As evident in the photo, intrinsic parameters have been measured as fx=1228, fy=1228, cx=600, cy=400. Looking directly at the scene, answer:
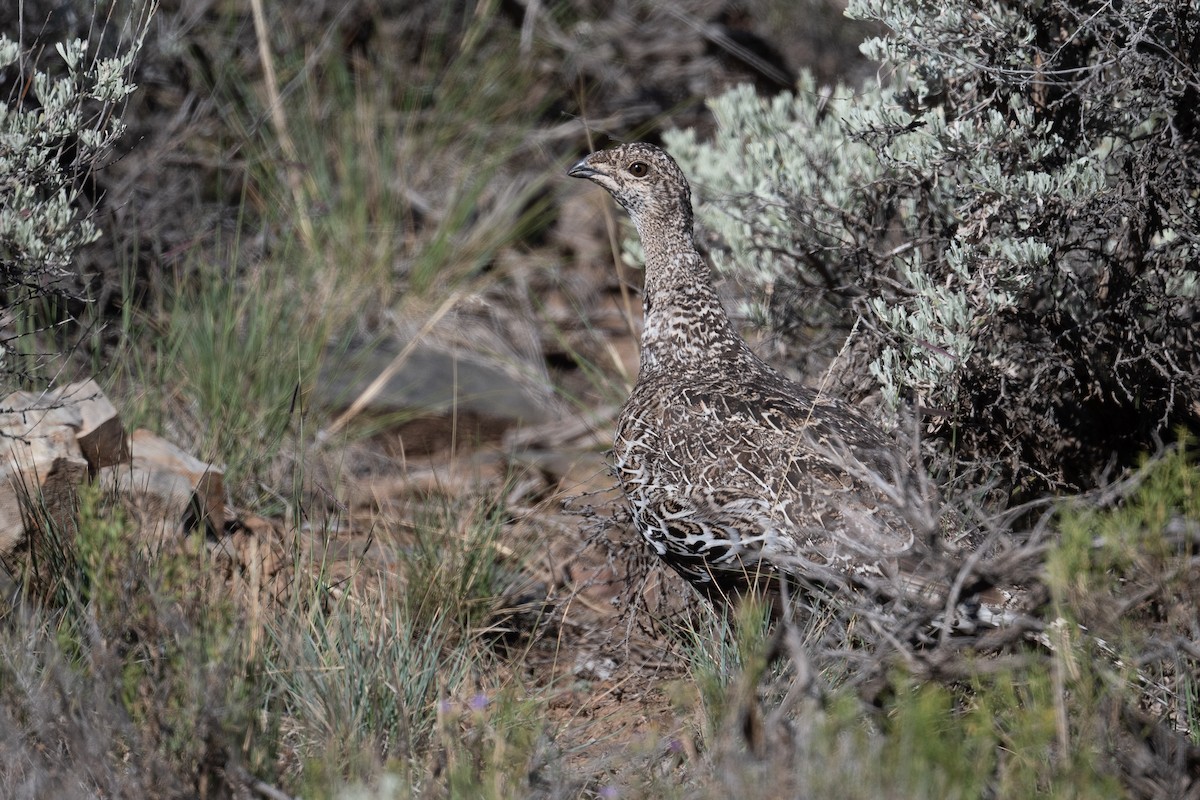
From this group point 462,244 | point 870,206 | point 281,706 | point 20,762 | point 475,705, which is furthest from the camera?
Result: point 462,244

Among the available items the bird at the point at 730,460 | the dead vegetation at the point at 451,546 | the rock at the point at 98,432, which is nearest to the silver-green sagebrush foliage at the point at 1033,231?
the bird at the point at 730,460

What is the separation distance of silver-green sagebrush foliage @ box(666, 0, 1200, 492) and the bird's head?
533mm

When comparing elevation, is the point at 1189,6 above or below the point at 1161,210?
above

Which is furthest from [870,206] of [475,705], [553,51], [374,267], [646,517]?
[553,51]

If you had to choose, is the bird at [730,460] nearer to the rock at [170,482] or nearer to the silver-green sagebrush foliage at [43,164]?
the rock at [170,482]

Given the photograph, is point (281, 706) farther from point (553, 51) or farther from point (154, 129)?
point (553, 51)

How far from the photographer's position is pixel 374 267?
7.57m

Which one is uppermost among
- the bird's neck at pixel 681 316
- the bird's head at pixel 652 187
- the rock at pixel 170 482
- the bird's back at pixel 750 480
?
the bird's head at pixel 652 187

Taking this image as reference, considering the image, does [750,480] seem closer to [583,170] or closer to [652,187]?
[652,187]

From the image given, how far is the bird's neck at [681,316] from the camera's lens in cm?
482

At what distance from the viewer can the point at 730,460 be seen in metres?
4.15

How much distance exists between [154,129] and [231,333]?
8.02 ft

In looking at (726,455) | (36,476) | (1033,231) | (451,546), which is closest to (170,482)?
(36,476)

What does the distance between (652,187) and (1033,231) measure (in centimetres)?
150
